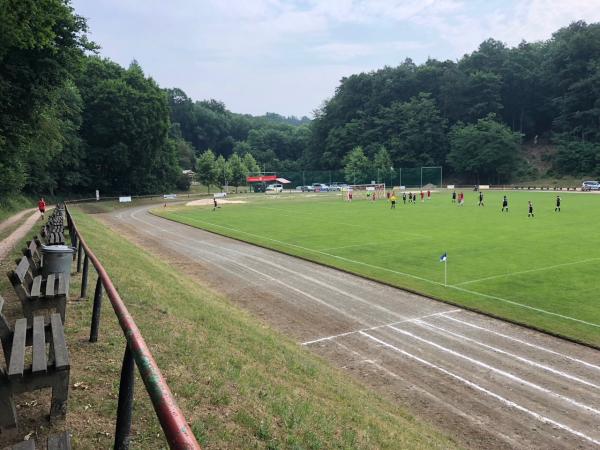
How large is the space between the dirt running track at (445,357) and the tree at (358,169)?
105 meters

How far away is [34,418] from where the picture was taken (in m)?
5.05

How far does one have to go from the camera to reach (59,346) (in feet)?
16.4

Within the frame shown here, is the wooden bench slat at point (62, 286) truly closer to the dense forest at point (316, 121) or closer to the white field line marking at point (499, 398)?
the white field line marking at point (499, 398)

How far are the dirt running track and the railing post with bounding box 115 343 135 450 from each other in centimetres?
670

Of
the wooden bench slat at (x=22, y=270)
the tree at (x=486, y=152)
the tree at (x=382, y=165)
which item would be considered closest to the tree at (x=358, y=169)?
the tree at (x=382, y=165)

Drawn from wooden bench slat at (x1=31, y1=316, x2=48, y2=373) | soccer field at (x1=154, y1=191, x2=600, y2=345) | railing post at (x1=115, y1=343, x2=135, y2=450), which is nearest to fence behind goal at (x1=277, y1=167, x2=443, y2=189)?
soccer field at (x1=154, y1=191, x2=600, y2=345)

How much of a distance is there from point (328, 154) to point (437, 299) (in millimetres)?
130202

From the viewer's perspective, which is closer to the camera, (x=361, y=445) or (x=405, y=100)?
(x=361, y=445)

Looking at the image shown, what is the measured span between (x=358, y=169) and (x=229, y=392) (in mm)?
119442

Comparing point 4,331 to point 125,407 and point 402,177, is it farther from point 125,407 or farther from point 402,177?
point 402,177

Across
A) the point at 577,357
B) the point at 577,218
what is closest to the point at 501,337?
the point at 577,357

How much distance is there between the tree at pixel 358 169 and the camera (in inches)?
4857

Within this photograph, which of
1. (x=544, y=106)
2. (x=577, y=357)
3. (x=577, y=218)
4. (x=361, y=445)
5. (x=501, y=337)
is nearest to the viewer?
(x=361, y=445)

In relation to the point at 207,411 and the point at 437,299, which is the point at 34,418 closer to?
the point at 207,411
